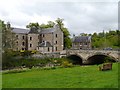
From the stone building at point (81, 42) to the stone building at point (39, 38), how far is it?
15.7 m

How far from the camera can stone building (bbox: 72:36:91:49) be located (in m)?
84.7

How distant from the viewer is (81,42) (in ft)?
283

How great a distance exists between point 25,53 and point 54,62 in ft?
20.9

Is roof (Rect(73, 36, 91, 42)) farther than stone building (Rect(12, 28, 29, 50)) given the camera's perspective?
Yes

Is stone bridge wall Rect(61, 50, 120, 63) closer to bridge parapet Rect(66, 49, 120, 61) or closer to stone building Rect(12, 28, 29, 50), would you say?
bridge parapet Rect(66, 49, 120, 61)

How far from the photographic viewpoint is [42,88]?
637 inches

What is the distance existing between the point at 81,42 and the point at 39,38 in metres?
19.3

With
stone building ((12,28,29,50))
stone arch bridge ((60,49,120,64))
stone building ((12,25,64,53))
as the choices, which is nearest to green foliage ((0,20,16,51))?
stone arch bridge ((60,49,120,64))

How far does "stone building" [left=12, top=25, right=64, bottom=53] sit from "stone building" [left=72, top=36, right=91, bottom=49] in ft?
51.4

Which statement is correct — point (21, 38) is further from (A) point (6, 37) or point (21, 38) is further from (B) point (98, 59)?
(B) point (98, 59)

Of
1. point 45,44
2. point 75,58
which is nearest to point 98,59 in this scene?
point 75,58

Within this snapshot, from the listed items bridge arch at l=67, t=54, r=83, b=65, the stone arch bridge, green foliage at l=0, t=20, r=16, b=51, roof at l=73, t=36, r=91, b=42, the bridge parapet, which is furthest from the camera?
roof at l=73, t=36, r=91, b=42

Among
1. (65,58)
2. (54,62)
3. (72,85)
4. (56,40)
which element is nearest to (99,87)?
(72,85)

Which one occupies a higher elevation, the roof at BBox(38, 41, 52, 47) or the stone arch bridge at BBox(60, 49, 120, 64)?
the roof at BBox(38, 41, 52, 47)
